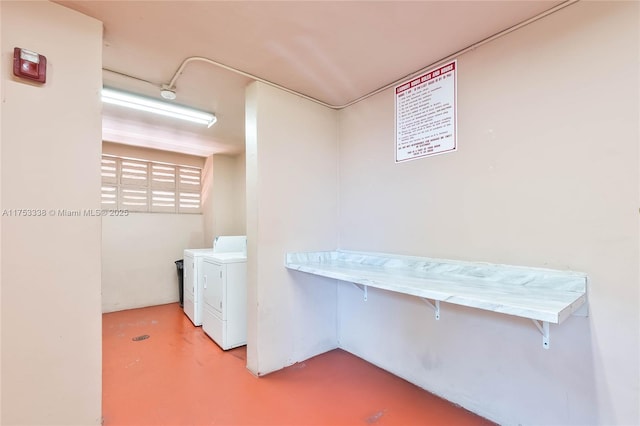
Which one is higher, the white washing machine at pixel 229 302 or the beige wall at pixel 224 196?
the beige wall at pixel 224 196

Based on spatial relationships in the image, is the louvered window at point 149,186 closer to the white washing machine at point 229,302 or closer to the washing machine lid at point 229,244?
the washing machine lid at point 229,244


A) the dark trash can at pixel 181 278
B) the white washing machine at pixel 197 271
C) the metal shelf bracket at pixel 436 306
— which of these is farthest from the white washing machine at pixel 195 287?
the metal shelf bracket at pixel 436 306

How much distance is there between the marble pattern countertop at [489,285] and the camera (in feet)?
4.11

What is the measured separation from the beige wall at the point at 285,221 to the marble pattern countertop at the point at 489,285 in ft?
1.14

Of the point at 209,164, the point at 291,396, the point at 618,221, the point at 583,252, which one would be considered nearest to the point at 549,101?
the point at 618,221

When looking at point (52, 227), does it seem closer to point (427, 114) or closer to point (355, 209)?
point (355, 209)

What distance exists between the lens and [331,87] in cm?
260

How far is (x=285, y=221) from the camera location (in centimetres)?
261

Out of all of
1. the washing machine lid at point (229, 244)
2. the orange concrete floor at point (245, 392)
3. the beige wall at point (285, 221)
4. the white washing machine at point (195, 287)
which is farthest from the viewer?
the washing machine lid at point (229, 244)

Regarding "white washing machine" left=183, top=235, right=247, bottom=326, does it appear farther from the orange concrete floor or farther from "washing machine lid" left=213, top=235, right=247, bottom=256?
the orange concrete floor

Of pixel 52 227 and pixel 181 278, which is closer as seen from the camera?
pixel 52 227

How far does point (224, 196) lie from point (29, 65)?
3.67m

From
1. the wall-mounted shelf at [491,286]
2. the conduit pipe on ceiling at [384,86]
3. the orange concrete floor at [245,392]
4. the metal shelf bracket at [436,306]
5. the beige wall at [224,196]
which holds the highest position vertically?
the conduit pipe on ceiling at [384,86]

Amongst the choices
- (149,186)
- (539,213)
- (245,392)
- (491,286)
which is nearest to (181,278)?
(149,186)
